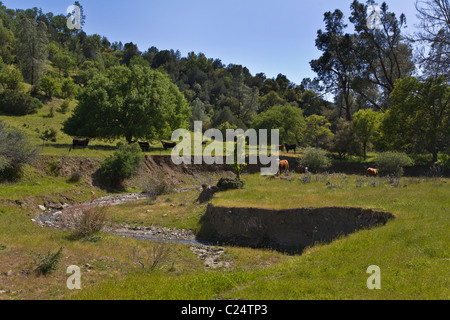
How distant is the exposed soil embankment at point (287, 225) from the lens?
16.5m

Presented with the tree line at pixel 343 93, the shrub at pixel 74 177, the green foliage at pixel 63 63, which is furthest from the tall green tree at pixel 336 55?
the green foliage at pixel 63 63

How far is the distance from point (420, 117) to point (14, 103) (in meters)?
60.7

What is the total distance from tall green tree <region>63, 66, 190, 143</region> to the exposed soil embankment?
25.6 m

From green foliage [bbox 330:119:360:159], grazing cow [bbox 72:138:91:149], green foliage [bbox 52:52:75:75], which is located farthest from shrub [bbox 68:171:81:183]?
green foliage [bbox 52:52:75:75]

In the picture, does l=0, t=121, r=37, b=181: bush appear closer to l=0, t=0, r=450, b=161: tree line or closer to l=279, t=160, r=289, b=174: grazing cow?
l=0, t=0, r=450, b=161: tree line

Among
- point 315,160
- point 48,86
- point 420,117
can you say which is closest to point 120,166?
point 315,160

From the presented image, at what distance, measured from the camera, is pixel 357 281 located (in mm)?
8820

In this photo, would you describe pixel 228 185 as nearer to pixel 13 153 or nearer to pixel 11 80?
pixel 13 153

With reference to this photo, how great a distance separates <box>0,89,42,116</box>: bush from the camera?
4931 cm

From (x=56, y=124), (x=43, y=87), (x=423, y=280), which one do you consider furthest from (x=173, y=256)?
(x=43, y=87)

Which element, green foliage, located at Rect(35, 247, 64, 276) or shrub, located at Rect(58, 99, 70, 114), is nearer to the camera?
green foliage, located at Rect(35, 247, 64, 276)

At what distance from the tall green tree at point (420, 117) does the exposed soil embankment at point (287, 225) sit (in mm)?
28001

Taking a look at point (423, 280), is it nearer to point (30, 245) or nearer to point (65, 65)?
point (30, 245)
